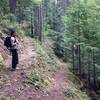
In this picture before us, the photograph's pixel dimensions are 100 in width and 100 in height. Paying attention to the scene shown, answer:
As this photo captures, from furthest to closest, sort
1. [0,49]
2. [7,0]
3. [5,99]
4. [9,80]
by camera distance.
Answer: [7,0], [0,49], [9,80], [5,99]

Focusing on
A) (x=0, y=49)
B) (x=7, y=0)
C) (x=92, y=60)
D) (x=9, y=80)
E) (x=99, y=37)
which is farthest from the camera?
(x=7, y=0)

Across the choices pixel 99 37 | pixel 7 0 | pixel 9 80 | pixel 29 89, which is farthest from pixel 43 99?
pixel 7 0

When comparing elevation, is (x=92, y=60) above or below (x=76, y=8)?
below

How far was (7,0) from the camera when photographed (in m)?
26.1

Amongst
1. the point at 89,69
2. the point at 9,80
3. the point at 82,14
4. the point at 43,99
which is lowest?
the point at 89,69

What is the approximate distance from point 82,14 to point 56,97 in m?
11.2

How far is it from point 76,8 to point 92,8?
1374 millimetres

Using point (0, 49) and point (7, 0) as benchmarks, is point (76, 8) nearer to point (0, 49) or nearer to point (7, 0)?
point (7, 0)

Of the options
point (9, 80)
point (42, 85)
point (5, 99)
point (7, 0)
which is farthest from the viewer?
point (7, 0)

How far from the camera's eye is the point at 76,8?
76.7 ft

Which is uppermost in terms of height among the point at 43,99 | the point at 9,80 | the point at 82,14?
the point at 82,14

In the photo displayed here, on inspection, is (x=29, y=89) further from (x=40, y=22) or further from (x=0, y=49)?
(x=40, y=22)

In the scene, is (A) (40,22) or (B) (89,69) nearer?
(B) (89,69)

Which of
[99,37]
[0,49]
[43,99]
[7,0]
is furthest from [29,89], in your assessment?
[7,0]
